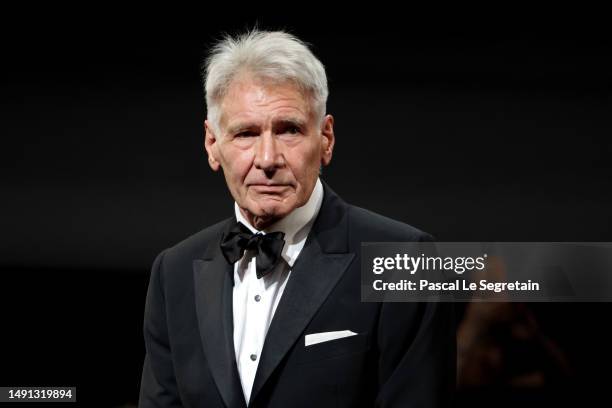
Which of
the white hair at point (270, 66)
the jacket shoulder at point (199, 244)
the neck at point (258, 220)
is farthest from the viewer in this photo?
the jacket shoulder at point (199, 244)

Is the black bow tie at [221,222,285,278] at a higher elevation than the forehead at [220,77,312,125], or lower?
lower

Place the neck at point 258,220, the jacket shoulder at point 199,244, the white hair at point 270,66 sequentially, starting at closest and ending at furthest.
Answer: the white hair at point 270,66
the neck at point 258,220
the jacket shoulder at point 199,244

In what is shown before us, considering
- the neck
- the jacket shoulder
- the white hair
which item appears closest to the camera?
the white hair

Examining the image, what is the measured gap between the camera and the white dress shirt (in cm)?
187

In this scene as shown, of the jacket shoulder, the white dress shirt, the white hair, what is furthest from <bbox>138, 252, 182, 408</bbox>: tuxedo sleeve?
the white hair

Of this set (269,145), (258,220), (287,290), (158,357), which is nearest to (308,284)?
(287,290)

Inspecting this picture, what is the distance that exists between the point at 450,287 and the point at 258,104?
654 mm

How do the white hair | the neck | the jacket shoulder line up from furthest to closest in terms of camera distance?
the jacket shoulder < the neck < the white hair

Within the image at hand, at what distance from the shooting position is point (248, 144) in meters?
1.82

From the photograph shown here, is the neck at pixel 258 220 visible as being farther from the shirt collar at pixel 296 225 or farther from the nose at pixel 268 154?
the nose at pixel 268 154

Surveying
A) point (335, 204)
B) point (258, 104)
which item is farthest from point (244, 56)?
point (335, 204)

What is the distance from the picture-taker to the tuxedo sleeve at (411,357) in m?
1.80

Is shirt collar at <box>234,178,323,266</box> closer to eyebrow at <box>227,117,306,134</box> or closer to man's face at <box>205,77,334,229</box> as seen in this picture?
man's face at <box>205,77,334,229</box>

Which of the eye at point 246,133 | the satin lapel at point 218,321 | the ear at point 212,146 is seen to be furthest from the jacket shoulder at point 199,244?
the eye at point 246,133
